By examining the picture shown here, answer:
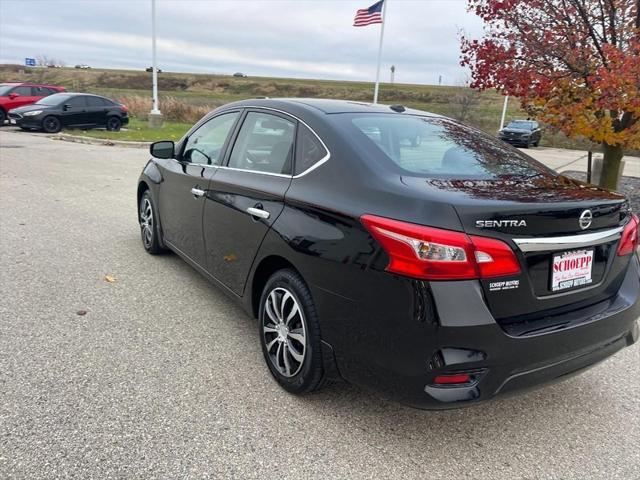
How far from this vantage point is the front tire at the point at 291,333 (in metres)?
2.65

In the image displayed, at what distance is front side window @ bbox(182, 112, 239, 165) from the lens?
12.7ft

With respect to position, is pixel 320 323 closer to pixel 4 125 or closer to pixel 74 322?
pixel 74 322

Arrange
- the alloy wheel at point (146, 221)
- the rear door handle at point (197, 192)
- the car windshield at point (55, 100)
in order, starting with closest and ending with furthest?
the rear door handle at point (197, 192)
the alloy wheel at point (146, 221)
the car windshield at point (55, 100)

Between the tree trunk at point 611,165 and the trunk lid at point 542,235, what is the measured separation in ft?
21.2

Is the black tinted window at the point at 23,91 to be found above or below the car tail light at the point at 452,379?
above

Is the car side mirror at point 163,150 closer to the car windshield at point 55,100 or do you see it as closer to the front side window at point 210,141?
the front side window at point 210,141

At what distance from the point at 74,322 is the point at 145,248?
1895mm

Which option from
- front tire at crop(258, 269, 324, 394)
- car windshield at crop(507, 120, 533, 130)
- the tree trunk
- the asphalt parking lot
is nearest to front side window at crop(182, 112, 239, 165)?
the asphalt parking lot

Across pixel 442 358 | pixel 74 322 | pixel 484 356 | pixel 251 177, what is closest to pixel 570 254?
pixel 484 356

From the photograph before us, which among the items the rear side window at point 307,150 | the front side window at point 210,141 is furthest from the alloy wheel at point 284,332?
the front side window at point 210,141

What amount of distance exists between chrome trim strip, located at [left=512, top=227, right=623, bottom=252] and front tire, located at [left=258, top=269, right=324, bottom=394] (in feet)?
3.55

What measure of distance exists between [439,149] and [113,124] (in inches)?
757

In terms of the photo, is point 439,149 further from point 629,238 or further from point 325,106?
point 629,238

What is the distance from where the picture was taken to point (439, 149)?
304 cm
